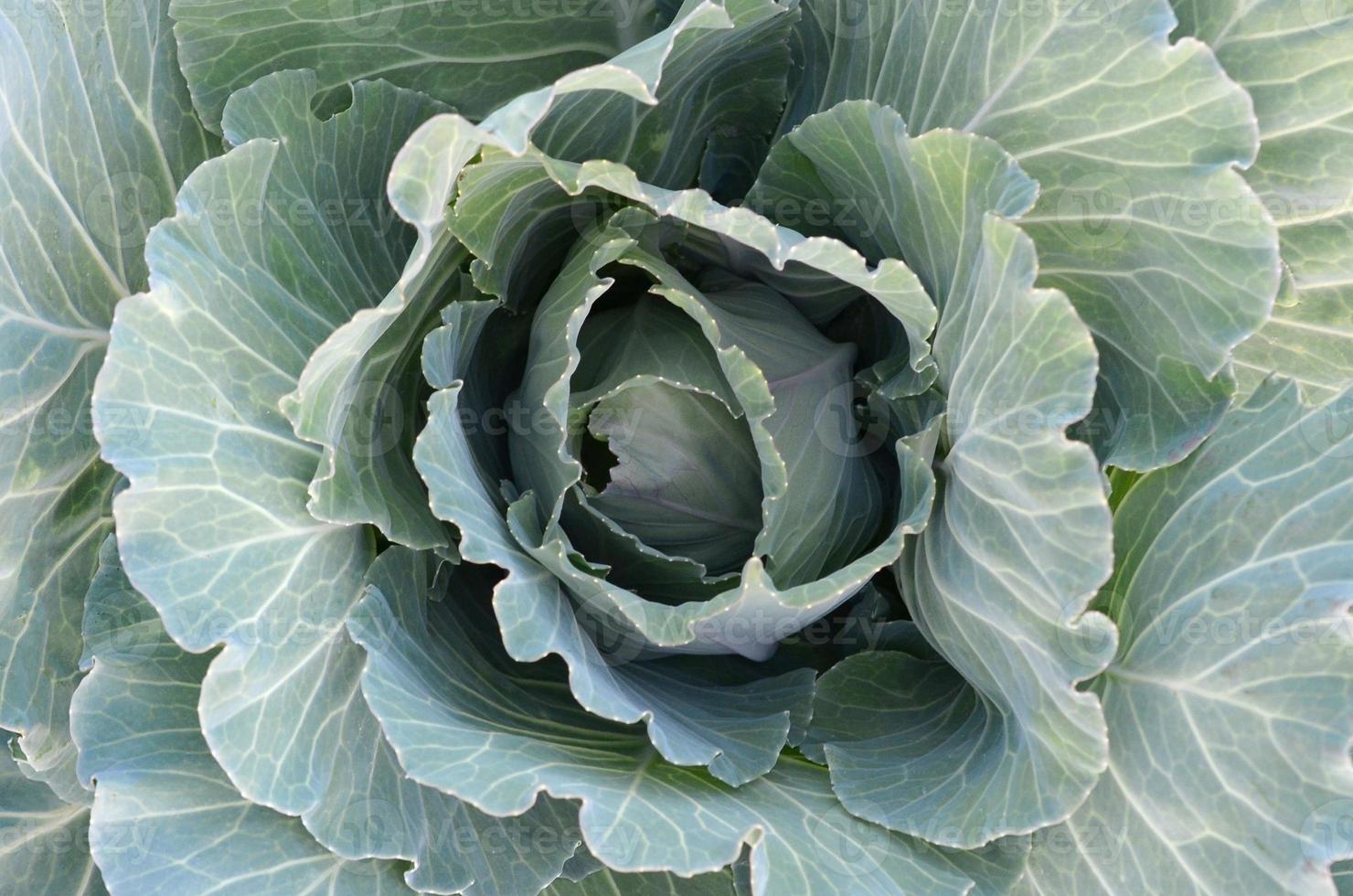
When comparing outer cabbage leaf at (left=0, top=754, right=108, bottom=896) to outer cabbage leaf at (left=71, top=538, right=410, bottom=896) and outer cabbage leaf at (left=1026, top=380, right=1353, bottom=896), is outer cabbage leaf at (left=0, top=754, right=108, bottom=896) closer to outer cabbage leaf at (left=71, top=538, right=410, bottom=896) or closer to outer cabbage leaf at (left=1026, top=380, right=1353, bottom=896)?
outer cabbage leaf at (left=71, top=538, right=410, bottom=896)

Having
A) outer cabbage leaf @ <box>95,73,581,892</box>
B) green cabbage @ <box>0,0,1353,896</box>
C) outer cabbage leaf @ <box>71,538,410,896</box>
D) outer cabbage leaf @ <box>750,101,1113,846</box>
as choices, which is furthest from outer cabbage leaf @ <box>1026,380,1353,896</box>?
outer cabbage leaf @ <box>71,538,410,896</box>

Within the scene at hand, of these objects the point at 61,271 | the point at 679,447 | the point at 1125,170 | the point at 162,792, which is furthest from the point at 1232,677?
the point at 61,271

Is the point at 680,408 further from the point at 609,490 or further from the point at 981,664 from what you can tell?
the point at 981,664

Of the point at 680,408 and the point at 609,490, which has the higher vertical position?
the point at 680,408

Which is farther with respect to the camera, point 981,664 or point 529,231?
point 529,231

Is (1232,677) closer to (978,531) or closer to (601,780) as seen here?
(978,531)

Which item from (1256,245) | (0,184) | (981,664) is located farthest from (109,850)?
(1256,245)

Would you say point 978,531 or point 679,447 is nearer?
point 978,531
